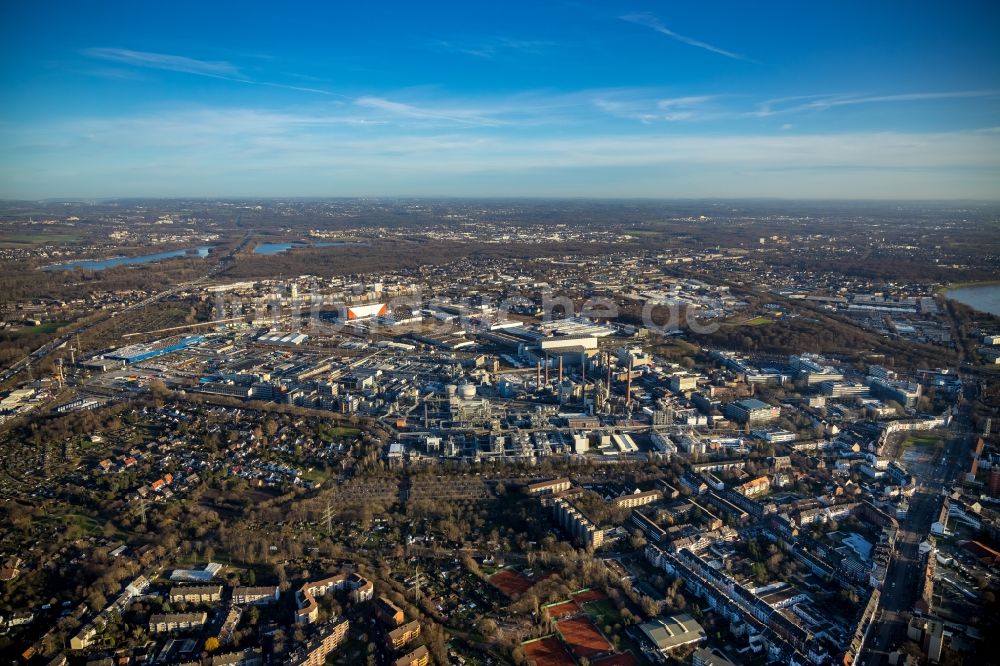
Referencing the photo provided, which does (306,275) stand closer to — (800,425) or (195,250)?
(195,250)

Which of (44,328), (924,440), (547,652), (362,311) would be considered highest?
(362,311)

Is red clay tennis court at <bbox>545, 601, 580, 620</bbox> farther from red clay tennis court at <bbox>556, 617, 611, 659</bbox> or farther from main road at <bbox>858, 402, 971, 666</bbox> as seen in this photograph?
main road at <bbox>858, 402, 971, 666</bbox>

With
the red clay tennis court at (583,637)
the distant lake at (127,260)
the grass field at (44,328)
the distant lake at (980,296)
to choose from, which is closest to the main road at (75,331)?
the grass field at (44,328)

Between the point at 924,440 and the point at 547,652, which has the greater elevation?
the point at 924,440

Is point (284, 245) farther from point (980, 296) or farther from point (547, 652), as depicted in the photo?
point (547, 652)

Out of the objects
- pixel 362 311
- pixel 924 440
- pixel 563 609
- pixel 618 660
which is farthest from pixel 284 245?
pixel 618 660

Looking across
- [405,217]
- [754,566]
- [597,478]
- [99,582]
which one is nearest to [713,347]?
[597,478]
